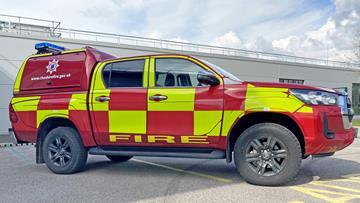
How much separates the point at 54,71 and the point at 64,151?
1.40m

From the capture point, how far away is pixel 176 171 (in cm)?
557

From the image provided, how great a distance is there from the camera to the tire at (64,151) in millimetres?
5359

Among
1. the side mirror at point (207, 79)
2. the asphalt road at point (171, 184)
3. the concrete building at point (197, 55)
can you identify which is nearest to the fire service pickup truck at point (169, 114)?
the side mirror at point (207, 79)

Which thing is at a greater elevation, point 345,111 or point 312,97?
point 312,97

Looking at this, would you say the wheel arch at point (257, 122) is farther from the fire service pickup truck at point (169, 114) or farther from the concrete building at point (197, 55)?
the concrete building at point (197, 55)

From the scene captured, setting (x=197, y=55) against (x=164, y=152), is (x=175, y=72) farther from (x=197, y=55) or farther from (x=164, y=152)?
(x=197, y=55)

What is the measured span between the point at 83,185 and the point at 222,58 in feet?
55.0

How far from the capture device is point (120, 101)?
197 inches

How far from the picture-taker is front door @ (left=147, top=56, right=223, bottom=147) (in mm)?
4574

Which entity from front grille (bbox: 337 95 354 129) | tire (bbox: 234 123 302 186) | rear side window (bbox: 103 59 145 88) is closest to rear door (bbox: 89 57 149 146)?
rear side window (bbox: 103 59 145 88)

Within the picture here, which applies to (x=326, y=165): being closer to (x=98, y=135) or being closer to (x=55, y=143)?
(x=98, y=135)

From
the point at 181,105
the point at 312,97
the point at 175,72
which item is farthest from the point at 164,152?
the point at 312,97

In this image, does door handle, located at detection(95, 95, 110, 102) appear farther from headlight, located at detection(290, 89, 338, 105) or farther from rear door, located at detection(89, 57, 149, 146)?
headlight, located at detection(290, 89, 338, 105)

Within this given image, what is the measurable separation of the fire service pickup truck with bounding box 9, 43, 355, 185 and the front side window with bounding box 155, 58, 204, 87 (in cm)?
2
